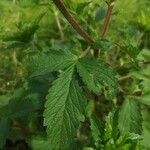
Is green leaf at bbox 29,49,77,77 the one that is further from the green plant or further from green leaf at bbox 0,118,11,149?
green leaf at bbox 0,118,11,149

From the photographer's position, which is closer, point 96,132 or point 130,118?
point 96,132

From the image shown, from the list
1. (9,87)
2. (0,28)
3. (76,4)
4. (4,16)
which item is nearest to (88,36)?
(76,4)

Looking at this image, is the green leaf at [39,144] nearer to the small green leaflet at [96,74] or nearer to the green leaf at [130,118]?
the green leaf at [130,118]

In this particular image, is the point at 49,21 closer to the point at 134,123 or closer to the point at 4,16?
the point at 4,16

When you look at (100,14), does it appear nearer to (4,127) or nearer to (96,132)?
(4,127)

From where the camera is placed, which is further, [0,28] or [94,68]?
[0,28]

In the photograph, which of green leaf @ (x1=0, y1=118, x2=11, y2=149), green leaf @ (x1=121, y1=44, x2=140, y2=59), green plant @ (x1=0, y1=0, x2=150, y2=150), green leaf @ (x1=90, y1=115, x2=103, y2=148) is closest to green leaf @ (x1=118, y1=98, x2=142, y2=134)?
green plant @ (x1=0, y1=0, x2=150, y2=150)

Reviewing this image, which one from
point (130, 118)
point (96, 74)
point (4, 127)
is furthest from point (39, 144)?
point (96, 74)
